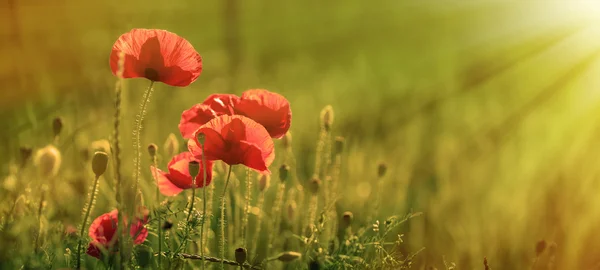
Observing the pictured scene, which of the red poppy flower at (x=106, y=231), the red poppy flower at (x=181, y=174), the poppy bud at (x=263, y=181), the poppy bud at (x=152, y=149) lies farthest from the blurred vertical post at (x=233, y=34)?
the red poppy flower at (x=106, y=231)

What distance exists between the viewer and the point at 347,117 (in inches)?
186

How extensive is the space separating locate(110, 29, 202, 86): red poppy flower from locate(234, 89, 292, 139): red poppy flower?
14cm

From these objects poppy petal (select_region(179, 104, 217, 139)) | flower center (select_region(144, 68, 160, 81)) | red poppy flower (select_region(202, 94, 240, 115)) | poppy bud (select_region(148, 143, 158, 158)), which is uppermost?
flower center (select_region(144, 68, 160, 81))

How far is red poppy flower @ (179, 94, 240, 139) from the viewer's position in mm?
1745

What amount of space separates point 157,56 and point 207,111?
179mm

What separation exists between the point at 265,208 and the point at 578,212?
1.38m

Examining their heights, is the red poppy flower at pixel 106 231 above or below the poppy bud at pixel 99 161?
below

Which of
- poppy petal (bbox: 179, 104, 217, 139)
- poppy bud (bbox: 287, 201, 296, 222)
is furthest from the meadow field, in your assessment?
poppy petal (bbox: 179, 104, 217, 139)

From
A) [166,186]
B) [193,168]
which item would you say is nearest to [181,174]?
[166,186]

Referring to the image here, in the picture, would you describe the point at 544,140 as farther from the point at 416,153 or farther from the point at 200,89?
the point at 200,89

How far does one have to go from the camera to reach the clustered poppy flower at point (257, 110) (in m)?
1.76

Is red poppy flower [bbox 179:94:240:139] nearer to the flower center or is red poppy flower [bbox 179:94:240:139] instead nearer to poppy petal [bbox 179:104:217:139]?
poppy petal [bbox 179:104:217:139]

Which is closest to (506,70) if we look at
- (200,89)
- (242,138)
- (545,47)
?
(545,47)

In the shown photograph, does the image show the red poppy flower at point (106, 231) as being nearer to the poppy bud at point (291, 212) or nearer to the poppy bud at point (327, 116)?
the poppy bud at point (291, 212)
